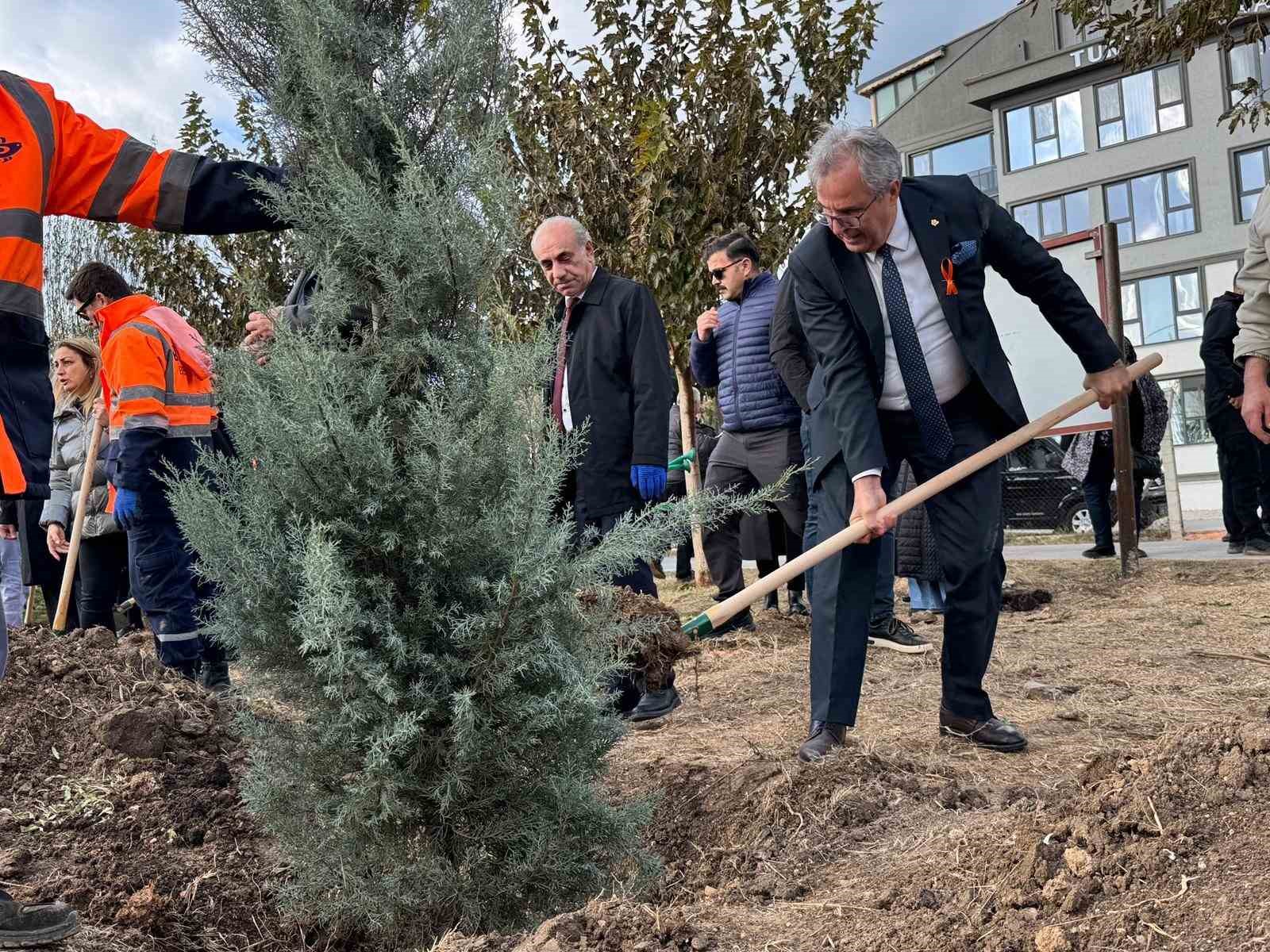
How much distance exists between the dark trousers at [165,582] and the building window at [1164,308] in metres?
30.8

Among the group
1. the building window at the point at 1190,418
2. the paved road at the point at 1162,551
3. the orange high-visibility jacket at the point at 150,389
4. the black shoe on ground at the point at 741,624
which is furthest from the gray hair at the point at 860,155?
the building window at the point at 1190,418

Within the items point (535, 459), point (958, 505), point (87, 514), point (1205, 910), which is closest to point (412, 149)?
point (535, 459)

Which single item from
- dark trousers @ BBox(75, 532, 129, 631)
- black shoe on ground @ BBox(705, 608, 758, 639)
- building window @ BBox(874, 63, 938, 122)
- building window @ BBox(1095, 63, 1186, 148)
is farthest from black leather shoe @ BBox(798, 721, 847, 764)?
building window @ BBox(874, 63, 938, 122)

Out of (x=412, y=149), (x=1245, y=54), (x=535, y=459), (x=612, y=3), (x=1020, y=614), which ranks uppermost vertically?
(x=1245, y=54)

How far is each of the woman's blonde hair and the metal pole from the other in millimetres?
7222

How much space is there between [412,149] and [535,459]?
90 cm

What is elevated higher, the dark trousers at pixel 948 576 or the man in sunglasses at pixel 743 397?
the man in sunglasses at pixel 743 397

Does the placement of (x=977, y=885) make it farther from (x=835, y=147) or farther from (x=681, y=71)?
(x=681, y=71)

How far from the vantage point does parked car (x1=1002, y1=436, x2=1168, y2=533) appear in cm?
1698

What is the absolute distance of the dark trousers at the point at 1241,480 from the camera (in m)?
9.40

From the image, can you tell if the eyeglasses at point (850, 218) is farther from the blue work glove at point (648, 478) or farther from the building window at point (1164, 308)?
the building window at point (1164, 308)

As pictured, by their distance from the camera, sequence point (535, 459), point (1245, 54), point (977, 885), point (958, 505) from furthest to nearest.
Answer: point (1245, 54)
point (958, 505)
point (535, 459)
point (977, 885)

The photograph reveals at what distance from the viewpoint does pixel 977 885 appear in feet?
7.48

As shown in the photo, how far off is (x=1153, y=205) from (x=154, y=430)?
3354cm
